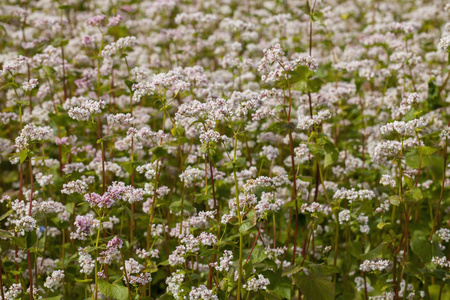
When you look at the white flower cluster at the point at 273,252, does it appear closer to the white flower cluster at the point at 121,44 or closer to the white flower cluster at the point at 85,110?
the white flower cluster at the point at 85,110

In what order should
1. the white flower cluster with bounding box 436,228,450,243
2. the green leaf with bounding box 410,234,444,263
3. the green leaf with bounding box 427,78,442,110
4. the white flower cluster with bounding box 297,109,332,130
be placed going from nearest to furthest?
1. the green leaf with bounding box 410,234,444,263
2. the white flower cluster with bounding box 297,109,332,130
3. the white flower cluster with bounding box 436,228,450,243
4. the green leaf with bounding box 427,78,442,110

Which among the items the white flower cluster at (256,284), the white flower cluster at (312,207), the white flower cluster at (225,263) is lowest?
the white flower cluster at (256,284)

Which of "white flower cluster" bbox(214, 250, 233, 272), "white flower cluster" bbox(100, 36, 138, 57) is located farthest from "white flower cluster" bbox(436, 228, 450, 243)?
"white flower cluster" bbox(100, 36, 138, 57)

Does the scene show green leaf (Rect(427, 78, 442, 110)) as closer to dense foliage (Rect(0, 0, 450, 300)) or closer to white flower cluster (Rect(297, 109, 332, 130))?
dense foliage (Rect(0, 0, 450, 300))

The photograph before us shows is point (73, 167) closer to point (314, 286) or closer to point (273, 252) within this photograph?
point (273, 252)

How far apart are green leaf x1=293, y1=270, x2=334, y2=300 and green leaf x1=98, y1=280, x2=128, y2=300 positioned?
1.16 metres

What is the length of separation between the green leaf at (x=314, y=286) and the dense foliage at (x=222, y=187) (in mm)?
10

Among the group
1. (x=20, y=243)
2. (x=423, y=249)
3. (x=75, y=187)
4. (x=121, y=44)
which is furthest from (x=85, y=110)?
(x=423, y=249)

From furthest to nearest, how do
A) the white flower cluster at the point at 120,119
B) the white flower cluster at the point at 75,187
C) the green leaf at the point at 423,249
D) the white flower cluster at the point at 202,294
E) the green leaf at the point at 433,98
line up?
the green leaf at the point at 433,98 < the green leaf at the point at 423,249 < the white flower cluster at the point at 75,187 < the white flower cluster at the point at 120,119 < the white flower cluster at the point at 202,294

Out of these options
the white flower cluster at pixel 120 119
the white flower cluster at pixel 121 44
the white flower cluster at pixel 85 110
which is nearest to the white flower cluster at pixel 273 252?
the white flower cluster at pixel 120 119

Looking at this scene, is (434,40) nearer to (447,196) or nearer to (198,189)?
(447,196)

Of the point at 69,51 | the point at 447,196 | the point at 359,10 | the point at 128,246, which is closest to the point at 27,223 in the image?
the point at 128,246

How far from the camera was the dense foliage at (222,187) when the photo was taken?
3617 millimetres

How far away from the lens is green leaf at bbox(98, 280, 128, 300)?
3.41 metres
